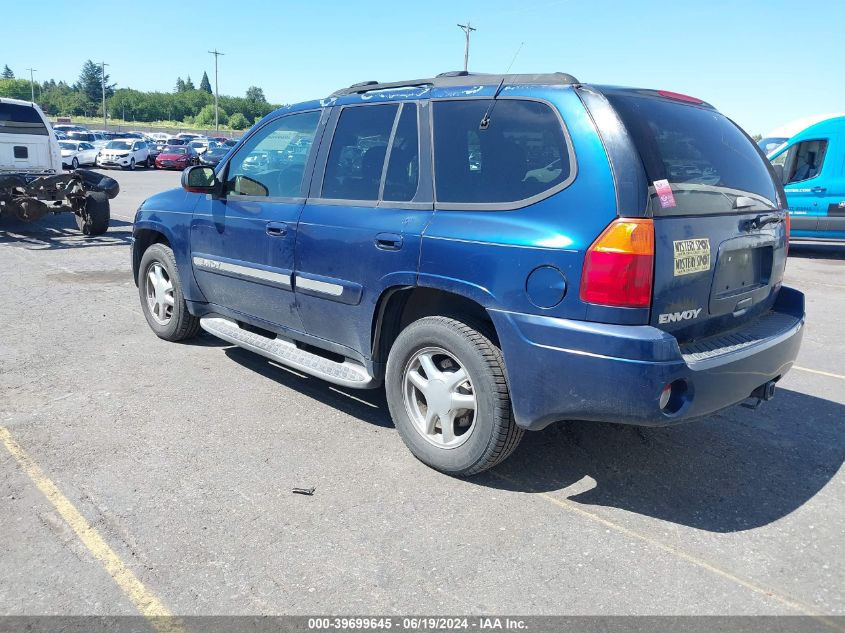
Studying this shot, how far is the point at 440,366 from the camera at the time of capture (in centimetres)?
359

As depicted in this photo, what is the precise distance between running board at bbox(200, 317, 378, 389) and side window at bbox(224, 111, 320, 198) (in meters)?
0.96

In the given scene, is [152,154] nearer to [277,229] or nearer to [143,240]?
[143,240]

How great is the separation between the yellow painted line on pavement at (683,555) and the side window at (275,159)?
7.41 feet

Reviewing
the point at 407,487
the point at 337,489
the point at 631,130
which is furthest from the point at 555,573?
the point at 631,130

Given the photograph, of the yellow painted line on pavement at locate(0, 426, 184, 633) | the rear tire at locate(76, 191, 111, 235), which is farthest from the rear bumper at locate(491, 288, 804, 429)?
the rear tire at locate(76, 191, 111, 235)

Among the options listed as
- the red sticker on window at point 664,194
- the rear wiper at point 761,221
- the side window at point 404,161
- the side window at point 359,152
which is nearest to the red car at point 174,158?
the side window at point 359,152

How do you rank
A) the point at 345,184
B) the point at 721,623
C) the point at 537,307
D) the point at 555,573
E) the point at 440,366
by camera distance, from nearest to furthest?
the point at 721,623 < the point at 555,573 < the point at 537,307 < the point at 440,366 < the point at 345,184

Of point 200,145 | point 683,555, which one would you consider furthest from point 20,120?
point 200,145

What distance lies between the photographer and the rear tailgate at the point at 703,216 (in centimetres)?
296

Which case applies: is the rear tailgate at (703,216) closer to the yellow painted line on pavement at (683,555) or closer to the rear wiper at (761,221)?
the rear wiper at (761,221)

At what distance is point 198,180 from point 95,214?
7.86 metres

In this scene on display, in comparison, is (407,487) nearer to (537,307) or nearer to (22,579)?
(537,307)

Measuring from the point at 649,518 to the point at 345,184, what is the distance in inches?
95.8

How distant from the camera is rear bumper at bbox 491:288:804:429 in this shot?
2.83 metres
